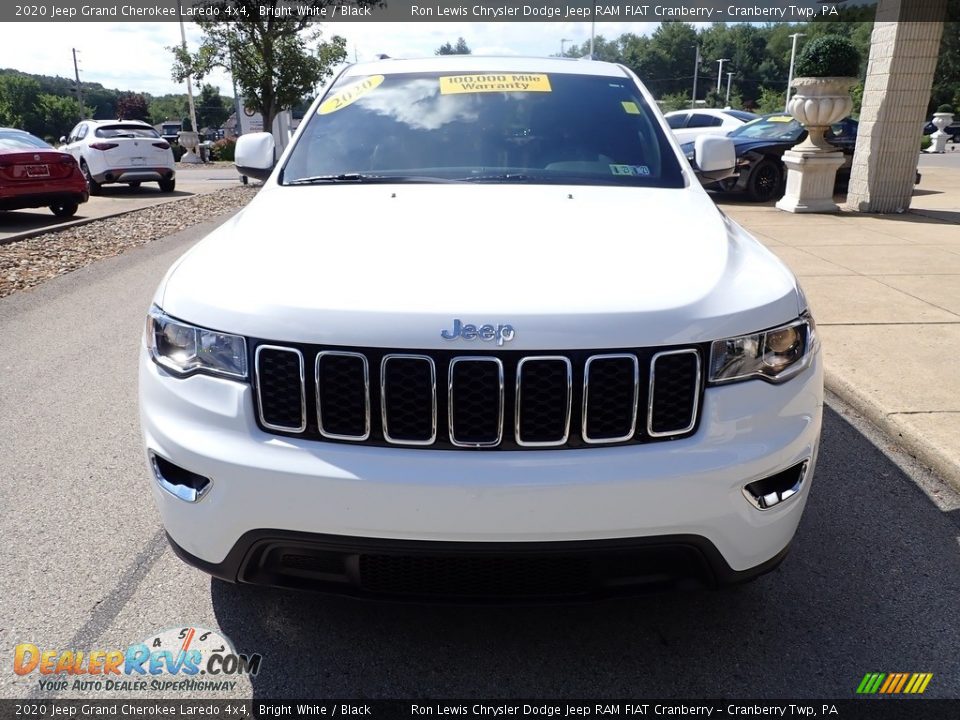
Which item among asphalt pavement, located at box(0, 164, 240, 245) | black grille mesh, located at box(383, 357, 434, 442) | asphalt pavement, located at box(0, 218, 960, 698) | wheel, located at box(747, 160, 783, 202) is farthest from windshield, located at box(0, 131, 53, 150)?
black grille mesh, located at box(383, 357, 434, 442)

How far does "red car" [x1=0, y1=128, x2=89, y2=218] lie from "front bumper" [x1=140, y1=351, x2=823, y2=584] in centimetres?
1193

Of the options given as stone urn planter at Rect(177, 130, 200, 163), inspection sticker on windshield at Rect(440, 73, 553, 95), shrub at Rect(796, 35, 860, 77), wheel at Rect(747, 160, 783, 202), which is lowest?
stone urn planter at Rect(177, 130, 200, 163)

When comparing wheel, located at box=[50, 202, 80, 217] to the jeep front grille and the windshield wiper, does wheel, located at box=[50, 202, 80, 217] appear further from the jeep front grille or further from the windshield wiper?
the jeep front grille

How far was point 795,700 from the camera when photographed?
7.25 ft

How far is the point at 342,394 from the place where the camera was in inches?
79.5

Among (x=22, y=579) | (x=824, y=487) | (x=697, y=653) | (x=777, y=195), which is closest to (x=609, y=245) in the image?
(x=697, y=653)

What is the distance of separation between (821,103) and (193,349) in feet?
40.0

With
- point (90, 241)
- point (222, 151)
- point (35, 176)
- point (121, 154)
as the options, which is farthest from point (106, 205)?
point (222, 151)

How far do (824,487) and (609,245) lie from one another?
5.82 feet

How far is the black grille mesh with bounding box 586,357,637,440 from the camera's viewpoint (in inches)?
78.2

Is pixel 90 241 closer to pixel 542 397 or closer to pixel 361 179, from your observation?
pixel 361 179

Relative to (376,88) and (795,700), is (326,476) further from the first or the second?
(376,88)

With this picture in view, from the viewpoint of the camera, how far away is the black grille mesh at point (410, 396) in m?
1.98

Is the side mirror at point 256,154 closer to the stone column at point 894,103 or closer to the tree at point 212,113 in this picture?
the stone column at point 894,103
